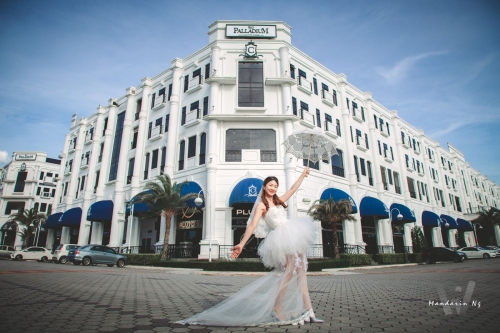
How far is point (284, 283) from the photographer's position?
409cm

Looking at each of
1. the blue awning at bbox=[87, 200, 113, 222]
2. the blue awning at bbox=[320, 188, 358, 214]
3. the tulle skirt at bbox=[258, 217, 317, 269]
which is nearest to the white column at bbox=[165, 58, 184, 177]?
the blue awning at bbox=[87, 200, 113, 222]

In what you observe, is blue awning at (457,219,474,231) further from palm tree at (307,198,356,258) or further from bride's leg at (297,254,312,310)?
bride's leg at (297,254,312,310)

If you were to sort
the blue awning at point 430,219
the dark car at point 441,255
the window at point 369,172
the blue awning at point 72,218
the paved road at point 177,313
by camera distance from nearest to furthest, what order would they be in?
the paved road at point 177,313
the dark car at point 441,255
the window at point 369,172
the blue awning at point 72,218
the blue awning at point 430,219

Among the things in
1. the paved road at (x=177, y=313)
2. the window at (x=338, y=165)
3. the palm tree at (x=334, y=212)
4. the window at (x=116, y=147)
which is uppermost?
the window at (x=116, y=147)

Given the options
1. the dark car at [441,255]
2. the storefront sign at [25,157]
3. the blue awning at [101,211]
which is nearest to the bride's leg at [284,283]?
the blue awning at [101,211]

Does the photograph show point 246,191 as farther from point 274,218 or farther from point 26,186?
point 26,186

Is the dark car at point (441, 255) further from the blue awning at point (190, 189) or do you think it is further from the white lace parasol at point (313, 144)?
the white lace parasol at point (313, 144)

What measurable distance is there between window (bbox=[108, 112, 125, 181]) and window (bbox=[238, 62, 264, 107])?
15898 mm

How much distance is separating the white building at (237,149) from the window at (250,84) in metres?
0.09

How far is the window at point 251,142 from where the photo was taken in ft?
70.0

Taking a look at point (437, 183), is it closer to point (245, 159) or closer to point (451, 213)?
point (451, 213)

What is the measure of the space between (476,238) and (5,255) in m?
60.9

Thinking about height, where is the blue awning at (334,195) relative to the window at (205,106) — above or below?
below

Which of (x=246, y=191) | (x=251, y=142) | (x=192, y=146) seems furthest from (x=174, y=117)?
(x=246, y=191)
